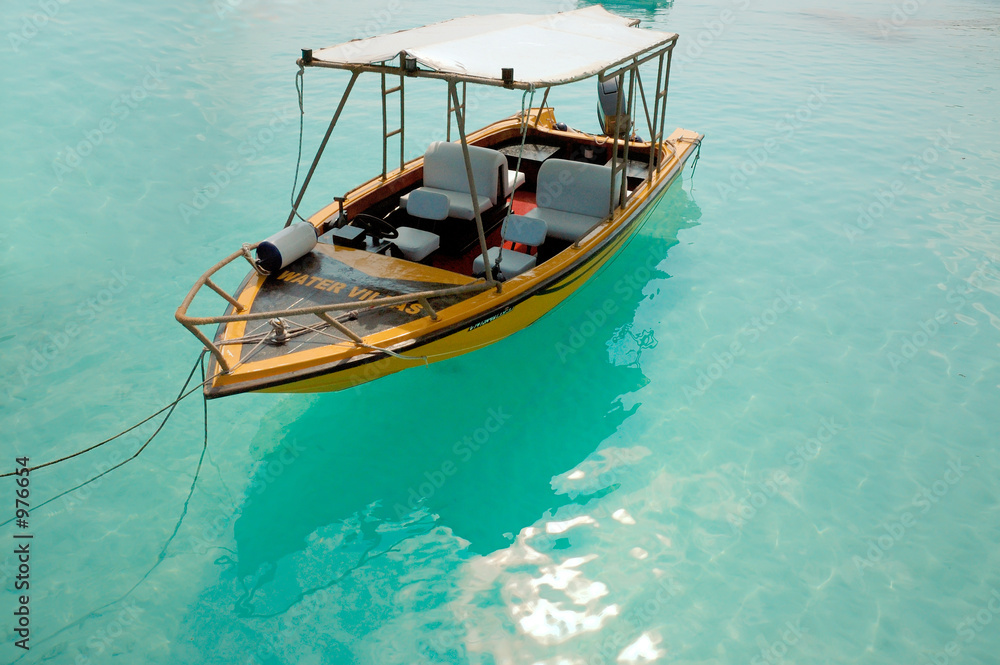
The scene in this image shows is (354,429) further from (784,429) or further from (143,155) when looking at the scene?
(143,155)

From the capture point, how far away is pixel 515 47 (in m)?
6.62

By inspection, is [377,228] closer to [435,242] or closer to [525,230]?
[435,242]

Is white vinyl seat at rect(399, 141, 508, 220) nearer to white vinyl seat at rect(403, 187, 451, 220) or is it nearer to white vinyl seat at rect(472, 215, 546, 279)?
white vinyl seat at rect(403, 187, 451, 220)

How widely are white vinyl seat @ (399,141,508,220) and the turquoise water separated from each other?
63.8 inches

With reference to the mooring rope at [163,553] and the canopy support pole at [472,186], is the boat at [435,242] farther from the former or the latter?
the mooring rope at [163,553]

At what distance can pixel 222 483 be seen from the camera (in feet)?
19.1

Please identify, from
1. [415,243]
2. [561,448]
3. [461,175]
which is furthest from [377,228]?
[561,448]

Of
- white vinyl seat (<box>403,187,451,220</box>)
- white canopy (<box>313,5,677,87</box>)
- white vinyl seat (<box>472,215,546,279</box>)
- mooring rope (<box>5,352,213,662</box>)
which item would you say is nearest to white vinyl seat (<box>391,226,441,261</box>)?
white vinyl seat (<box>403,187,451,220</box>)

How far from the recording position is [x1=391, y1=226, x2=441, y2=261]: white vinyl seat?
6.93 metres

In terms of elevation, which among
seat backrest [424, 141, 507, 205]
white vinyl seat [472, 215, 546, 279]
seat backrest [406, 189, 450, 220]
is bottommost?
white vinyl seat [472, 215, 546, 279]

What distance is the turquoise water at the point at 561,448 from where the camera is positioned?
4.93m

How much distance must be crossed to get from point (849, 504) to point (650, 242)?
16.1 ft

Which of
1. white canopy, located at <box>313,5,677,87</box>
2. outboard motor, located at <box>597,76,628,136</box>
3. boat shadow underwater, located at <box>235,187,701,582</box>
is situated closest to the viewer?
boat shadow underwater, located at <box>235,187,701,582</box>

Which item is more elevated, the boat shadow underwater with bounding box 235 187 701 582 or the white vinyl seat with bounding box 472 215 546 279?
the white vinyl seat with bounding box 472 215 546 279
